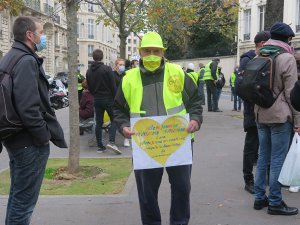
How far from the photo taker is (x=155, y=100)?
418cm

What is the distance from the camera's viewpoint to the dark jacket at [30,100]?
3.52 meters

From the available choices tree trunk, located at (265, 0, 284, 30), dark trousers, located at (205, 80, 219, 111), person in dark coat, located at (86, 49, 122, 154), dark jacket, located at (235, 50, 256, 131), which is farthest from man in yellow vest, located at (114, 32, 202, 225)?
dark trousers, located at (205, 80, 219, 111)

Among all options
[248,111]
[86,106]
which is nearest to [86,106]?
[86,106]

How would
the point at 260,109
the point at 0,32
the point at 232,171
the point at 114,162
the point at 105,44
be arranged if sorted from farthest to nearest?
1. the point at 105,44
2. the point at 0,32
3. the point at 114,162
4. the point at 232,171
5. the point at 260,109

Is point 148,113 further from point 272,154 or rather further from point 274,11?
point 274,11

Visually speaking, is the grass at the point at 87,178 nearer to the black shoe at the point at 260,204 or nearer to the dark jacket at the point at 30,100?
the black shoe at the point at 260,204

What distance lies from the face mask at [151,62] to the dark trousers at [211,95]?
1259 cm

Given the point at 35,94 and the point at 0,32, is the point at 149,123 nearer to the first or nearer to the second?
the point at 35,94

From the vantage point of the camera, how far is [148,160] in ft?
13.7

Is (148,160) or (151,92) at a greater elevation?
(151,92)

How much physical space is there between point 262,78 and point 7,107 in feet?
8.38

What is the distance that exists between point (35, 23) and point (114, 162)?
4.47 meters

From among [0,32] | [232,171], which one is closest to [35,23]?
Answer: [232,171]

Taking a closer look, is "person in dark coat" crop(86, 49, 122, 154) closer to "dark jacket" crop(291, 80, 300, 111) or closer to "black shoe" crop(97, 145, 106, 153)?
"black shoe" crop(97, 145, 106, 153)
